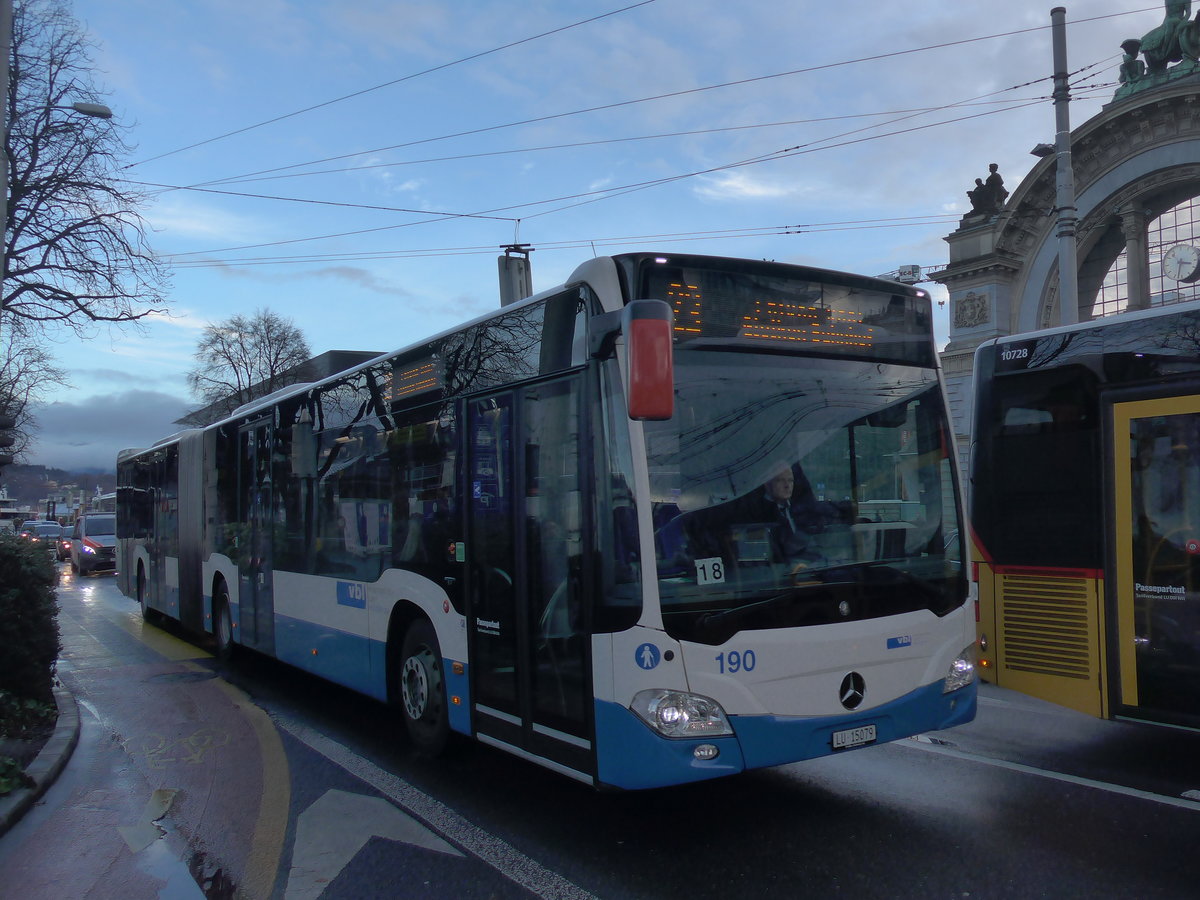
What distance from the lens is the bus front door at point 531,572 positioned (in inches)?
202

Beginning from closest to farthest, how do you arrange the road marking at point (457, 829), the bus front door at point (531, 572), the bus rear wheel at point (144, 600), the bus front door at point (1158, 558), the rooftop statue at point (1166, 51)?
the road marking at point (457, 829) → the bus front door at point (531, 572) → the bus front door at point (1158, 558) → the bus rear wheel at point (144, 600) → the rooftop statue at point (1166, 51)

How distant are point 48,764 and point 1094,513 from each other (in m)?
7.28

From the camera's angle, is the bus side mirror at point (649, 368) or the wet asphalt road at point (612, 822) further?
the wet asphalt road at point (612, 822)

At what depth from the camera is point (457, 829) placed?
5492 millimetres

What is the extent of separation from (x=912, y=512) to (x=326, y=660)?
517cm

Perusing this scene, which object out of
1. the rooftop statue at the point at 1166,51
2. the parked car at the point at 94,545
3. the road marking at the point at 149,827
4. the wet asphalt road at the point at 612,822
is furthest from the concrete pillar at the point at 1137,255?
the parked car at the point at 94,545

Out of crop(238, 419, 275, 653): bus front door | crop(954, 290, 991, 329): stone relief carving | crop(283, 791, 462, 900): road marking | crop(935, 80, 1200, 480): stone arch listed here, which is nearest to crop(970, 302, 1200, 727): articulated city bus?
crop(283, 791, 462, 900): road marking

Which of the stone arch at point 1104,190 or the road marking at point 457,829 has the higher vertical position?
the stone arch at point 1104,190

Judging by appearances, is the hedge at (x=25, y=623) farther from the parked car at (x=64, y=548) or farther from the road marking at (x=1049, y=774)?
the parked car at (x=64, y=548)

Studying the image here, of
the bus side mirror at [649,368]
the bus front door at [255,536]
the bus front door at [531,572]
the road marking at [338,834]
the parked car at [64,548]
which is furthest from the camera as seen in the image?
the parked car at [64,548]

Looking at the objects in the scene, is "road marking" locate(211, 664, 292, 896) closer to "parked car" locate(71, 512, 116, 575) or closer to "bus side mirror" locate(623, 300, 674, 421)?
"bus side mirror" locate(623, 300, 674, 421)

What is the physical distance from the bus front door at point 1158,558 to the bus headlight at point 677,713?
3276 millimetres

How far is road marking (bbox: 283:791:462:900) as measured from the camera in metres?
4.92

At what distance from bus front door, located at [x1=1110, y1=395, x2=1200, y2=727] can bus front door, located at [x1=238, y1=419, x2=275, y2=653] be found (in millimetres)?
7460
